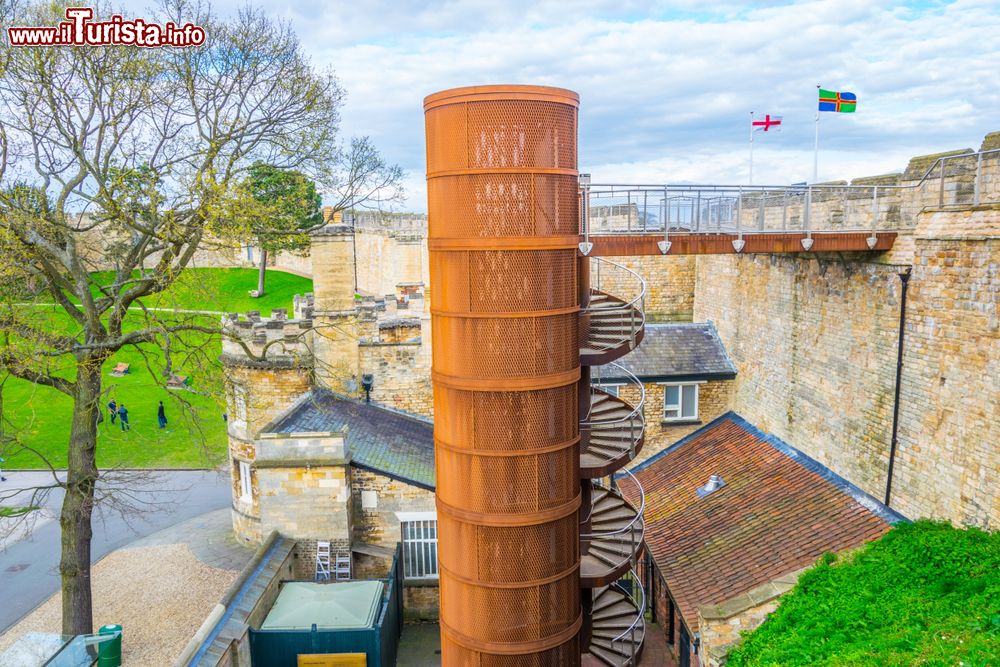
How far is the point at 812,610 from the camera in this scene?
33.7 ft

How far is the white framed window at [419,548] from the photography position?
16453 millimetres

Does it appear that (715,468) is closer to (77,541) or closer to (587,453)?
(587,453)

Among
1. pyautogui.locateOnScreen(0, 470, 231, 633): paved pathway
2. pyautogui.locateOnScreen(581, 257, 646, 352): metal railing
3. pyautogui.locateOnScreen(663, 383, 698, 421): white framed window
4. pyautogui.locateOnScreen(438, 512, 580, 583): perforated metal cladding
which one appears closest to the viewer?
pyautogui.locateOnScreen(438, 512, 580, 583): perforated metal cladding

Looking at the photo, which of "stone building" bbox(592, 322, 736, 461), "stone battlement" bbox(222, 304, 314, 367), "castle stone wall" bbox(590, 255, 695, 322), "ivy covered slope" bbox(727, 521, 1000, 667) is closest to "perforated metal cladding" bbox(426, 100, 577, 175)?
"ivy covered slope" bbox(727, 521, 1000, 667)

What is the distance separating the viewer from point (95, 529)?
21000 mm

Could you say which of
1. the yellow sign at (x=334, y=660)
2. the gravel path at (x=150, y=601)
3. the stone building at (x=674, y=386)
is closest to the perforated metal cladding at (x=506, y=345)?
the yellow sign at (x=334, y=660)

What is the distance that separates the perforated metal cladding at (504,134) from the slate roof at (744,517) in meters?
8.22

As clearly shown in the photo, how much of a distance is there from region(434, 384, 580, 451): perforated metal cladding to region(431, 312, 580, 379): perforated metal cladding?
0.29 m

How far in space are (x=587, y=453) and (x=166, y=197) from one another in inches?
420

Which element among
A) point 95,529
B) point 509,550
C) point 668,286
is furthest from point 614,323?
point 95,529

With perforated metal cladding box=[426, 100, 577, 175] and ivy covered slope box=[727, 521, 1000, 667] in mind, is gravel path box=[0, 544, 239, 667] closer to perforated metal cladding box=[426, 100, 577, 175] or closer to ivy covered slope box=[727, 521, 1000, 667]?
ivy covered slope box=[727, 521, 1000, 667]

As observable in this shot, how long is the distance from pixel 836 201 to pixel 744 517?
23.1 ft

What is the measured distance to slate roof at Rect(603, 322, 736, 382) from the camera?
19750 millimetres

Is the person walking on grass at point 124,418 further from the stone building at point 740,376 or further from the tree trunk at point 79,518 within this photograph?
the tree trunk at point 79,518
